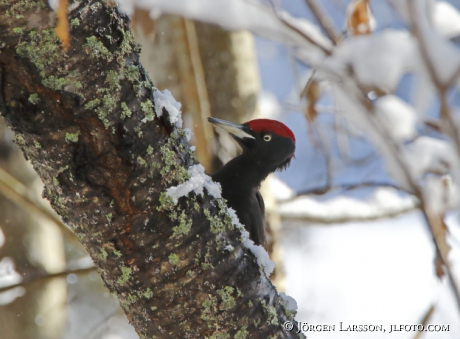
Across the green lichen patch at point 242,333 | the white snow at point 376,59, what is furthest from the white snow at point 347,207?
the green lichen patch at point 242,333

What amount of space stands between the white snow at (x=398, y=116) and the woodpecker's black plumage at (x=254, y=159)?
624 mm

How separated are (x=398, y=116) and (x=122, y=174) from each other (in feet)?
8.12

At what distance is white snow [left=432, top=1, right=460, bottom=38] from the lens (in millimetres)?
3201

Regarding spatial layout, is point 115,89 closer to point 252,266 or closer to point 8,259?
point 252,266

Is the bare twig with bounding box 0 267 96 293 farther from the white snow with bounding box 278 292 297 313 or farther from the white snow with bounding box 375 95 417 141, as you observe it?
the white snow with bounding box 375 95 417 141

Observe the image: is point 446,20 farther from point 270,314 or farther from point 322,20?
point 270,314

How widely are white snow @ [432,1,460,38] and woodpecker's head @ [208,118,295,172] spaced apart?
3.89 feet

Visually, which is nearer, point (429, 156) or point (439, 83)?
point (439, 83)

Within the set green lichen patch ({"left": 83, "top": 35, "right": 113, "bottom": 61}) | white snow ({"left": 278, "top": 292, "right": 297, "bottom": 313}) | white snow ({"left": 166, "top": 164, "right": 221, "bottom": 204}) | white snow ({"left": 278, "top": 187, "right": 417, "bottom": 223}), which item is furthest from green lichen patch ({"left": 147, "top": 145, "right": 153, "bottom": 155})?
white snow ({"left": 278, "top": 187, "right": 417, "bottom": 223})

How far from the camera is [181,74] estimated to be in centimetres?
389

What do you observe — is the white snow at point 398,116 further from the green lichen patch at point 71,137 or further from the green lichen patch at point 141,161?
the green lichen patch at point 71,137

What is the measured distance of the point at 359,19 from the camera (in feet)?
10.6

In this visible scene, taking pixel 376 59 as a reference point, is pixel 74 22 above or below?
below

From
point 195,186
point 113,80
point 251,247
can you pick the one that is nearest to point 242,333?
point 251,247
